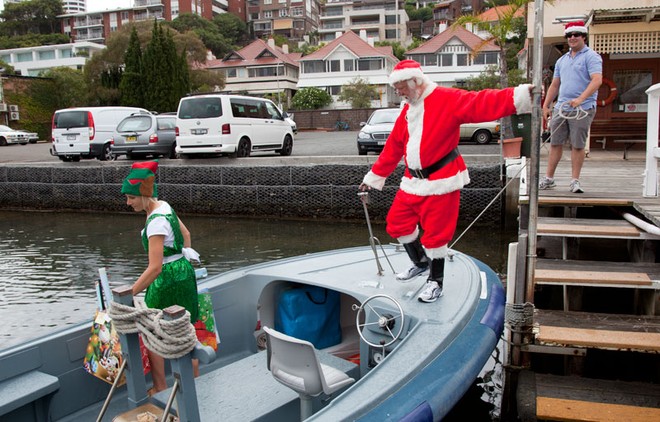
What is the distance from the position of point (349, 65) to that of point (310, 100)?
26.9 feet

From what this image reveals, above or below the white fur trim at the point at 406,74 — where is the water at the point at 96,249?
below

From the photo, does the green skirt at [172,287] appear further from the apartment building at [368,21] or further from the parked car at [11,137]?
the apartment building at [368,21]

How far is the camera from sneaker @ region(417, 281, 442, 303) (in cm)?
373

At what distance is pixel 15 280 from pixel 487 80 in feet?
113

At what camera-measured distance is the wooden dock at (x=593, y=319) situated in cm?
348

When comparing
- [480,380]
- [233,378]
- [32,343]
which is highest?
[32,343]

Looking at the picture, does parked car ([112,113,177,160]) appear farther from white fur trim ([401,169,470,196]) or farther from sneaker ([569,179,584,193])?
white fur trim ([401,169,470,196])

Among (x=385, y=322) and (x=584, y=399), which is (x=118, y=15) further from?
(x=584, y=399)

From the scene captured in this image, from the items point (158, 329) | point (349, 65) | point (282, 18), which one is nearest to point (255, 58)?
point (349, 65)

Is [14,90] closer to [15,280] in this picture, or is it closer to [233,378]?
[15,280]

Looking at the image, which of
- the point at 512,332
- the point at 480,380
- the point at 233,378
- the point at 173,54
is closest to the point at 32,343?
the point at 233,378

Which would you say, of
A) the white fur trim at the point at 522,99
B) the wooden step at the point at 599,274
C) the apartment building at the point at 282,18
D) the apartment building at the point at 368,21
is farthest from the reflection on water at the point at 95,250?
the apartment building at the point at 282,18

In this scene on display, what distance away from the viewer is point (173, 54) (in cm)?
3319

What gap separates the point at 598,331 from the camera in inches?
146
